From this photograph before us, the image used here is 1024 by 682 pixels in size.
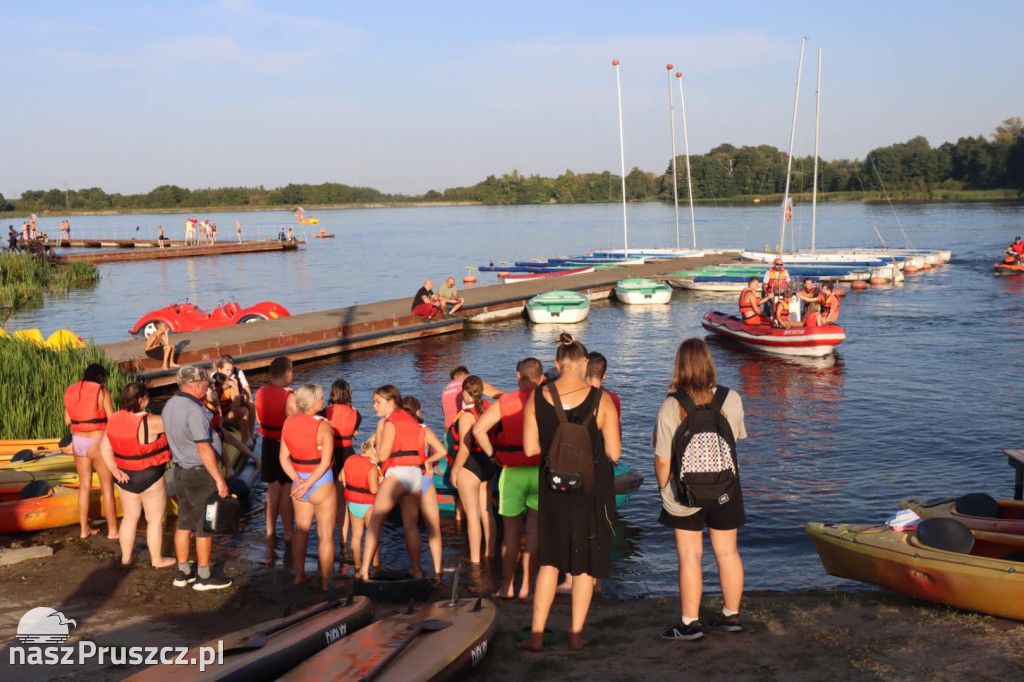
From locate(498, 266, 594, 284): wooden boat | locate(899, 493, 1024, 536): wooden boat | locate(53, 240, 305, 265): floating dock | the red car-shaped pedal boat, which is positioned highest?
locate(53, 240, 305, 265): floating dock

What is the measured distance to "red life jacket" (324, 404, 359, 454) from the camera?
A: 801 cm

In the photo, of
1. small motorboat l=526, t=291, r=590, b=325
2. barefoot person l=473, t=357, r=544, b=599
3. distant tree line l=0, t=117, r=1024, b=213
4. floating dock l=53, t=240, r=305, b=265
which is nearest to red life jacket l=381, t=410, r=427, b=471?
barefoot person l=473, t=357, r=544, b=599

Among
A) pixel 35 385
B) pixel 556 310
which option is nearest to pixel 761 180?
pixel 556 310

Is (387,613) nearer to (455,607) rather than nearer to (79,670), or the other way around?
(455,607)

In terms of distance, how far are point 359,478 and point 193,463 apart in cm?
137

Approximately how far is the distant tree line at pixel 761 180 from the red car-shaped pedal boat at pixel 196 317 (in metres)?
84.5

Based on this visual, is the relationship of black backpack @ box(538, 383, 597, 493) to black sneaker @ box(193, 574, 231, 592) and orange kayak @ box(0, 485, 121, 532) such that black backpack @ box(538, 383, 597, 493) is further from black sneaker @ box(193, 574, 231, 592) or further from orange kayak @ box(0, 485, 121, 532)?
orange kayak @ box(0, 485, 121, 532)

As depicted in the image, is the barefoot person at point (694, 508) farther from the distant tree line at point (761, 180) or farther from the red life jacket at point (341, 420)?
the distant tree line at point (761, 180)

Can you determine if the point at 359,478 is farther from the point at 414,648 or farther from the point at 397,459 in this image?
the point at 414,648

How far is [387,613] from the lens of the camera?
7.17m

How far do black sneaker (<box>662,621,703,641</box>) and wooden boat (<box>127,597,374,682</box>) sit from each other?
217cm

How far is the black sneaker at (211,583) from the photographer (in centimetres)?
782

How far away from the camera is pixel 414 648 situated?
561 cm

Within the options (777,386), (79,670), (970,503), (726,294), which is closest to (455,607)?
(79,670)
